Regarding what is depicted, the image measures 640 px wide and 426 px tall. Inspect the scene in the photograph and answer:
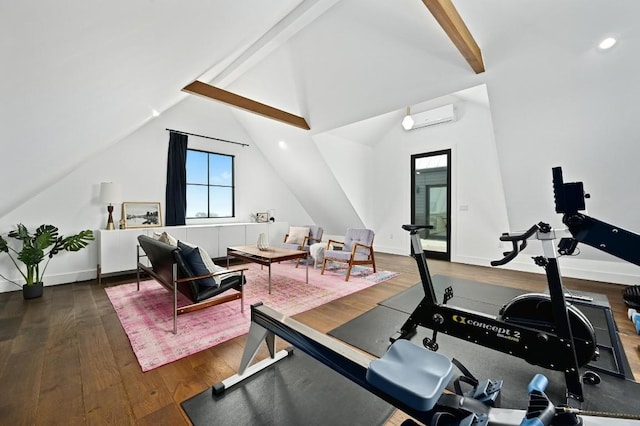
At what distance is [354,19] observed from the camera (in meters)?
3.08

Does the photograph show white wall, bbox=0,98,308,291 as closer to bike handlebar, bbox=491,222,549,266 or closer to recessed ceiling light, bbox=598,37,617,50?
bike handlebar, bbox=491,222,549,266

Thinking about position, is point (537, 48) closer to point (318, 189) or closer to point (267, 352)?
point (267, 352)

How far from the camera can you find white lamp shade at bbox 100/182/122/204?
4297 mm

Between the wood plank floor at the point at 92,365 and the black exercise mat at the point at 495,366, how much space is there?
0.83 feet

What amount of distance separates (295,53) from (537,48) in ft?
9.64

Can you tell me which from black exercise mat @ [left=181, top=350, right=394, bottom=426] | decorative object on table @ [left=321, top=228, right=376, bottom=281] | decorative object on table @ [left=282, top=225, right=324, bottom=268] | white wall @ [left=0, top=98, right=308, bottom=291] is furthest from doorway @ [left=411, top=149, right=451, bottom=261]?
black exercise mat @ [left=181, top=350, right=394, bottom=426]

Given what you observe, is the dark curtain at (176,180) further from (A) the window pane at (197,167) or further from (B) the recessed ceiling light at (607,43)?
(B) the recessed ceiling light at (607,43)

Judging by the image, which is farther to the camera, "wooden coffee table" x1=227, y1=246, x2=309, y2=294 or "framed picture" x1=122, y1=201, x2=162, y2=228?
"framed picture" x1=122, y1=201, x2=162, y2=228

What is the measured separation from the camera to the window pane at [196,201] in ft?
18.8

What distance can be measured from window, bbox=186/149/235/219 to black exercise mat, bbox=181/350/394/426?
4671 mm

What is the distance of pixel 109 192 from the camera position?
4309 millimetres

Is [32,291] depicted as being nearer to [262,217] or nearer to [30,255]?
[30,255]

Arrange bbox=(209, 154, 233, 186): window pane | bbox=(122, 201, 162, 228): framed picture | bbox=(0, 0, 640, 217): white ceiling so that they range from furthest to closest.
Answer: bbox=(209, 154, 233, 186): window pane < bbox=(122, 201, 162, 228): framed picture < bbox=(0, 0, 640, 217): white ceiling

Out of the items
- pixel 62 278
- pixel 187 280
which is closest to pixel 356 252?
pixel 187 280
